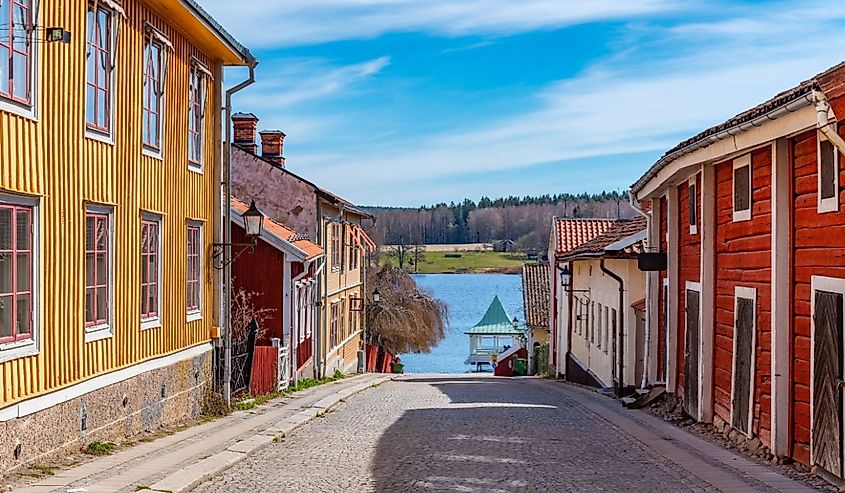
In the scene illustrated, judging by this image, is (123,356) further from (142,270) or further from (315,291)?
(315,291)

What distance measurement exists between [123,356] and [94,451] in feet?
4.99

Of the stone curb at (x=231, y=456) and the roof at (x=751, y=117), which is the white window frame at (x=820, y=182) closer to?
the roof at (x=751, y=117)

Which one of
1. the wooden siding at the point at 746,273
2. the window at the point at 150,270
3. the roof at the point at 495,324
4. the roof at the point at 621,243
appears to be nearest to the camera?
the wooden siding at the point at 746,273

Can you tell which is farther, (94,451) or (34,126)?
(94,451)

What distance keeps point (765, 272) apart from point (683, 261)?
5105 millimetres

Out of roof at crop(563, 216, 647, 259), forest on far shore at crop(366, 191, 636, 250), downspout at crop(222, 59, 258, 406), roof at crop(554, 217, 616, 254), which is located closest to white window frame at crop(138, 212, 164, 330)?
downspout at crop(222, 59, 258, 406)

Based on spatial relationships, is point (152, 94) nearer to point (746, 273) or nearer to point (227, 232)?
point (227, 232)

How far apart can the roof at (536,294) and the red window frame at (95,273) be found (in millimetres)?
34812

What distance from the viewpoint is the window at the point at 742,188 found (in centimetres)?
1270

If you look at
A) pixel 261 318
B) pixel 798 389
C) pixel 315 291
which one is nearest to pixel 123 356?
pixel 798 389

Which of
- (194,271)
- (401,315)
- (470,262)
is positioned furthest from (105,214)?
(470,262)

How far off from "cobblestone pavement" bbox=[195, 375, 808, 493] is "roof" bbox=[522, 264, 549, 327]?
1061 inches

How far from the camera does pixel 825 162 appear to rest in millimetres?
9828

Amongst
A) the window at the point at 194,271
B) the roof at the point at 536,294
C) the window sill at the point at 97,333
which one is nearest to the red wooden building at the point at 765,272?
the window at the point at 194,271
